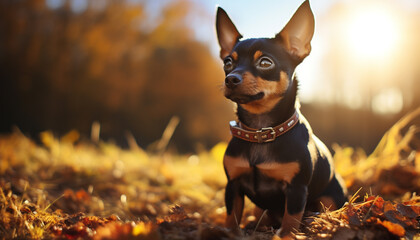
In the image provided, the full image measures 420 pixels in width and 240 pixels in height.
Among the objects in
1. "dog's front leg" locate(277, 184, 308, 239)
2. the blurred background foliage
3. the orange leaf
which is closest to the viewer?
the orange leaf

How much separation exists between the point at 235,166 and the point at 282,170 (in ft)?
1.10

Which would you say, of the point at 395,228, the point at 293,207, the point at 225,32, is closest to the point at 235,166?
the point at 293,207

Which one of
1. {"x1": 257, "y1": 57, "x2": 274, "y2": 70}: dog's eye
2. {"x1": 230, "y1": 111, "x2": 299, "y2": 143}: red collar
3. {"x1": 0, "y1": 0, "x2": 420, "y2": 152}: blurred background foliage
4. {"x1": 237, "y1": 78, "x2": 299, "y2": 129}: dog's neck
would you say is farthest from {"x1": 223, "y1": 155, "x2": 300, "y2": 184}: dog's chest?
{"x1": 0, "y1": 0, "x2": 420, "y2": 152}: blurred background foliage

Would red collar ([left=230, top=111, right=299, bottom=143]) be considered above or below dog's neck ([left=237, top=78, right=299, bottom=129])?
below

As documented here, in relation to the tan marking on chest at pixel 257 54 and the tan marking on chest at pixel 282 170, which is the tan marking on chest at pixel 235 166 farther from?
the tan marking on chest at pixel 257 54

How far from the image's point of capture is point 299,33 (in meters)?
2.67

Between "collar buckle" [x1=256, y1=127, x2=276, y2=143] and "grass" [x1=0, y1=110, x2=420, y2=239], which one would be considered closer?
"grass" [x1=0, y1=110, x2=420, y2=239]

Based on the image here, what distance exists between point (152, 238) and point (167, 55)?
15.5m

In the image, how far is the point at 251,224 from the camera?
2.88 meters

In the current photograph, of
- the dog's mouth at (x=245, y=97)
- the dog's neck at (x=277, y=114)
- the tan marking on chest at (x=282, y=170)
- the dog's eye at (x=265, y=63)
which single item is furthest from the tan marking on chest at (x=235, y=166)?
the dog's eye at (x=265, y=63)

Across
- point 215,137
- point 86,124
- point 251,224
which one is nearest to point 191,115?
point 215,137

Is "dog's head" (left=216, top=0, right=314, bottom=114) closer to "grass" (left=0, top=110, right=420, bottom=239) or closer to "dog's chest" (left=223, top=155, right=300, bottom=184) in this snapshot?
"dog's chest" (left=223, top=155, right=300, bottom=184)

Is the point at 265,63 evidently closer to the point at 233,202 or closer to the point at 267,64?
the point at 267,64

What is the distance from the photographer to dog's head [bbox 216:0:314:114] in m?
2.35
